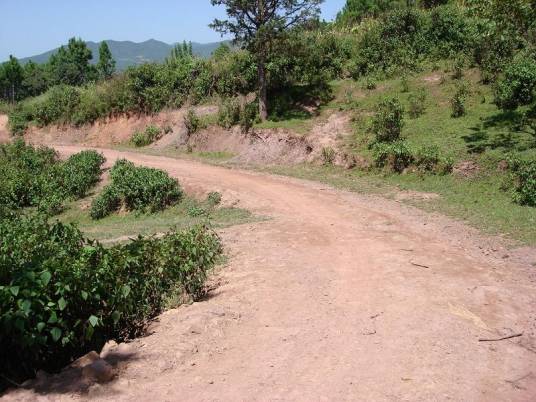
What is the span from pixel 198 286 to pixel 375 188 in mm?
7800

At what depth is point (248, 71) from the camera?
889 inches

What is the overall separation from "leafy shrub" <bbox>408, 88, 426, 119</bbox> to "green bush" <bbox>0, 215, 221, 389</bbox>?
1180 cm

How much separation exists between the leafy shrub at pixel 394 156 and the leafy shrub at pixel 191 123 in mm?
8906

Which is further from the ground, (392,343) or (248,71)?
(248,71)

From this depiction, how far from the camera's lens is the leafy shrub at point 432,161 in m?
13.5

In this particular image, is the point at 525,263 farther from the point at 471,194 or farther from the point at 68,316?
the point at 68,316

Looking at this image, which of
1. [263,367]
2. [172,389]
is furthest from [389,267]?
[172,389]

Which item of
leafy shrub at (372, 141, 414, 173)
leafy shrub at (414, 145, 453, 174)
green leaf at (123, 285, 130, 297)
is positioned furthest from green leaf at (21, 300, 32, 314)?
leafy shrub at (372, 141, 414, 173)

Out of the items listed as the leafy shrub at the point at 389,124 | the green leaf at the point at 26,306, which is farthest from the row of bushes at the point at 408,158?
the green leaf at the point at 26,306

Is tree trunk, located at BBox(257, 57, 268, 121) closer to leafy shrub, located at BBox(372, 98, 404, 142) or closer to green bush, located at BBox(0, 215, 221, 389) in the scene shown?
leafy shrub, located at BBox(372, 98, 404, 142)

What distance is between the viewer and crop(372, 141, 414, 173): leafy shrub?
1441 cm

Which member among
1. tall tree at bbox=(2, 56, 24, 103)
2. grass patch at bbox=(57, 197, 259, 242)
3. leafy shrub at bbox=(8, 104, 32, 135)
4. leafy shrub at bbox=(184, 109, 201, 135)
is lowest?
grass patch at bbox=(57, 197, 259, 242)

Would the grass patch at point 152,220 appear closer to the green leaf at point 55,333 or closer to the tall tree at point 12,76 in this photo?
the green leaf at point 55,333

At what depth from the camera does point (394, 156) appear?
1466 centimetres
